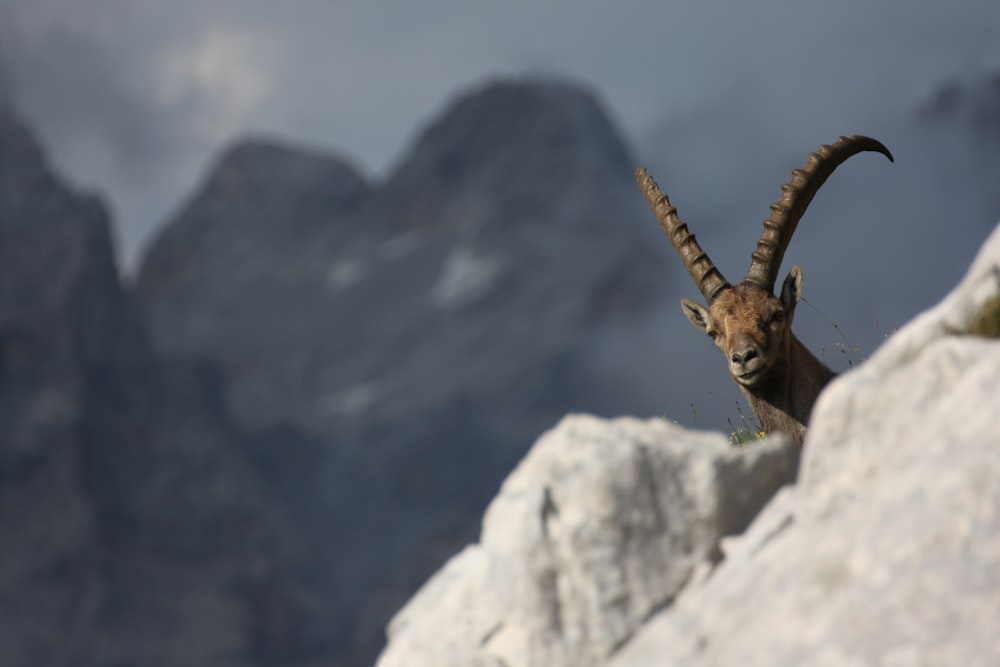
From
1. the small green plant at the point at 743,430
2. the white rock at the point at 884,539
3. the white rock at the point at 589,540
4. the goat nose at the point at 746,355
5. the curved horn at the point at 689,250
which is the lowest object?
the white rock at the point at 884,539

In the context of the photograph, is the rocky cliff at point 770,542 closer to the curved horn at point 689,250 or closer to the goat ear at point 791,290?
the goat ear at point 791,290

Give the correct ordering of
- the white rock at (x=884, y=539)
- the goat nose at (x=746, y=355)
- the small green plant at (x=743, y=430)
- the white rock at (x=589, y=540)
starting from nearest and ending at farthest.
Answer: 1. the white rock at (x=884, y=539)
2. the white rock at (x=589, y=540)
3. the small green plant at (x=743, y=430)
4. the goat nose at (x=746, y=355)

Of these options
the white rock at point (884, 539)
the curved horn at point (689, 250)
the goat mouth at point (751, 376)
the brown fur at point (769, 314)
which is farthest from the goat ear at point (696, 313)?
the white rock at point (884, 539)

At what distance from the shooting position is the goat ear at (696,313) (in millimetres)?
13445

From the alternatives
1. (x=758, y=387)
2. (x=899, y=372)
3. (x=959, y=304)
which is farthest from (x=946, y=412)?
(x=758, y=387)

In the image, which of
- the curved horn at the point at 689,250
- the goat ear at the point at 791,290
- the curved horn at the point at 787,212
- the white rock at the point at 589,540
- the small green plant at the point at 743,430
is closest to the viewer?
the white rock at the point at 589,540

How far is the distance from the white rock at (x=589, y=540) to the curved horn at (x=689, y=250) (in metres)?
6.41

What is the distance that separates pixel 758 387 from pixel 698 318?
5.69 ft

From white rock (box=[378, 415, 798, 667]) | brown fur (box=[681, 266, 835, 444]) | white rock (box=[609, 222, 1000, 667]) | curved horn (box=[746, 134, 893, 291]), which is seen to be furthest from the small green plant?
white rock (box=[609, 222, 1000, 667])

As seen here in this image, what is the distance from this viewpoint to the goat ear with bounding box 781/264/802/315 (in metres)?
12.9

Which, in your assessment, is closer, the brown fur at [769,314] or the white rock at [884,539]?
the white rock at [884,539]

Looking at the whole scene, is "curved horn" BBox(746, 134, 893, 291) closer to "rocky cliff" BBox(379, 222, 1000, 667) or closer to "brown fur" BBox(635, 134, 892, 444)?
"brown fur" BBox(635, 134, 892, 444)

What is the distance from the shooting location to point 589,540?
6.54 metres

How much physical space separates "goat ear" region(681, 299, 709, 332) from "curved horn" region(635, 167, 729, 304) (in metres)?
0.14
